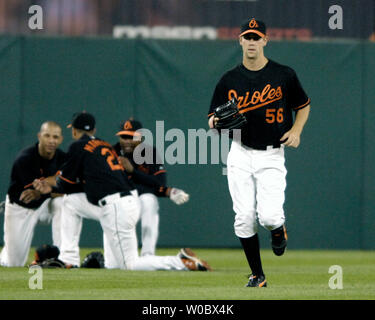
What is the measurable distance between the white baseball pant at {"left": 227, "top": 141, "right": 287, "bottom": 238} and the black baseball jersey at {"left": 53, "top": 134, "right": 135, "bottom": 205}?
2.36 m

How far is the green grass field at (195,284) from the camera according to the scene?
605 cm

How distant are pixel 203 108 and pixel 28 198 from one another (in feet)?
12.8

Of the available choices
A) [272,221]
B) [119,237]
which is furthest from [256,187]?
[119,237]

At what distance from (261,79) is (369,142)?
6229mm

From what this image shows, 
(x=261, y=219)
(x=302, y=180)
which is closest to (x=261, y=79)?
(x=261, y=219)

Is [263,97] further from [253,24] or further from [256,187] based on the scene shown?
[256,187]

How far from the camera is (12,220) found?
972 cm

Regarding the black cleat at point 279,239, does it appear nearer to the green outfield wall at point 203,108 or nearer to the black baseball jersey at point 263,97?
the black baseball jersey at point 263,97

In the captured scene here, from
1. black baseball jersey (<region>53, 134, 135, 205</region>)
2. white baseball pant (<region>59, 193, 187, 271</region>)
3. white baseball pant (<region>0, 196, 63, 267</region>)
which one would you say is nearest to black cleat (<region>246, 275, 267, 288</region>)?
white baseball pant (<region>59, 193, 187, 271</region>)

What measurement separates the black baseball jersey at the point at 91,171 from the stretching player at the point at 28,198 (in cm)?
72

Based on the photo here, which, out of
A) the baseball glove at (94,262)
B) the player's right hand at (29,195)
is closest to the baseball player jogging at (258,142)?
the baseball glove at (94,262)

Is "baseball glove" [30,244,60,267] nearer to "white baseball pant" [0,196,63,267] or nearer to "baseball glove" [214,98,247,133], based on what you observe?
"white baseball pant" [0,196,63,267]

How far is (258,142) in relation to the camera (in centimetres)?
675
